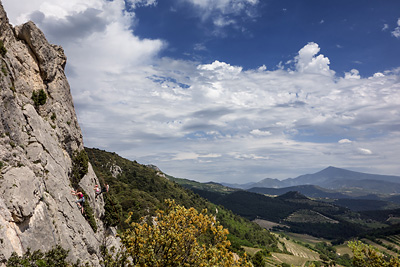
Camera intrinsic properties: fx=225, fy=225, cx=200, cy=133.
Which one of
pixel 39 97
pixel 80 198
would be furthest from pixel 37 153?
pixel 39 97

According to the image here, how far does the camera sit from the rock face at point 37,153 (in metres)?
22.2

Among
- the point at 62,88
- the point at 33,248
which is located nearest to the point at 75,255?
the point at 33,248

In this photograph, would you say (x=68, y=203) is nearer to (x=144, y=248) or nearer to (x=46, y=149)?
(x=46, y=149)

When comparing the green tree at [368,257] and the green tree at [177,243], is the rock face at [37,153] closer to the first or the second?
the green tree at [177,243]

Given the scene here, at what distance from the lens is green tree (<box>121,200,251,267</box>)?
51.3ft

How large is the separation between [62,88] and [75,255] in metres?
31.0

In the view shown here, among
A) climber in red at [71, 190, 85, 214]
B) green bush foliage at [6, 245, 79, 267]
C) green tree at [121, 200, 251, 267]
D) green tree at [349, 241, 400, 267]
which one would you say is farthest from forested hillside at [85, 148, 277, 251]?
green tree at [349, 241, 400, 267]

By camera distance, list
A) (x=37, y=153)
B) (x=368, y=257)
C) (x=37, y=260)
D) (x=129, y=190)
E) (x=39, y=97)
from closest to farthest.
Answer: (x=37, y=260) < (x=368, y=257) < (x=37, y=153) < (x=39, y=97) < (x=129, y=190)

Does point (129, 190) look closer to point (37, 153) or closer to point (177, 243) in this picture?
point (37, 153)

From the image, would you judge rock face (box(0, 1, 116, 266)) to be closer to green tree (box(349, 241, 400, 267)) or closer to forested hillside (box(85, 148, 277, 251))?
forested hillside (box(85, 148, 277, 251))

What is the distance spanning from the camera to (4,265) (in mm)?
16562

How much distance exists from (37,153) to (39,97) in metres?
11.7

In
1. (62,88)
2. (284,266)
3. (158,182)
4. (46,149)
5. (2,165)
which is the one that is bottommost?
(284,266)

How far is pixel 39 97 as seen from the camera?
122 feet
